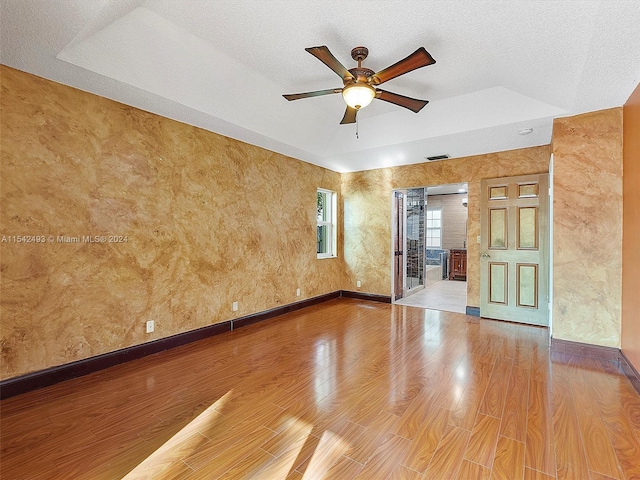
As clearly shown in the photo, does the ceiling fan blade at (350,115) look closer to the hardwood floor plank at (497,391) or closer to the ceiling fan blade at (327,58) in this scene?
the ceiling fan blade at (327,58)

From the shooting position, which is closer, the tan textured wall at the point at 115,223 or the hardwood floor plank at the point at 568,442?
the hardwood floor plank at the point at 568,442

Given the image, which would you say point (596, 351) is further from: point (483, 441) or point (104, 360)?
point (104, 360)

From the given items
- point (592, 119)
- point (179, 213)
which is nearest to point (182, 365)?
point (179, 213)

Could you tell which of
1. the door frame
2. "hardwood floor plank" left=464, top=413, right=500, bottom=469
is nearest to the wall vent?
the door frame

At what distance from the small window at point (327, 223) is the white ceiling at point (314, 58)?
2504mm

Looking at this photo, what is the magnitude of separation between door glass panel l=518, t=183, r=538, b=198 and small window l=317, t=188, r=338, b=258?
3.35 metres

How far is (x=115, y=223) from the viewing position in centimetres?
305

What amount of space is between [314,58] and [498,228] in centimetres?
378

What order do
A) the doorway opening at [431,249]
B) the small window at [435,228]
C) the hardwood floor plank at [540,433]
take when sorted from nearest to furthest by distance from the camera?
the hardwood floor plank at [540,433] < the doorway opening at [431,249] < the small window at [435,228]

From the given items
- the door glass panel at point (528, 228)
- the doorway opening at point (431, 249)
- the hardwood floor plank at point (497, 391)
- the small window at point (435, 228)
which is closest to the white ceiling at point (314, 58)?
the door glass panel at point (528, 228)

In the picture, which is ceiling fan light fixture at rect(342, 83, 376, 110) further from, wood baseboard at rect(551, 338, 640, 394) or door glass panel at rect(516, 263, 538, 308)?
door glass panel at rect(516, 263, 538, 308)

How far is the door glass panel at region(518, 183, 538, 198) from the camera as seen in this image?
4445mm

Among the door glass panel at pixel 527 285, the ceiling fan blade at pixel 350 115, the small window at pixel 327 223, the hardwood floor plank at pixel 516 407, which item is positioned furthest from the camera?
the small window at pixel 327 223

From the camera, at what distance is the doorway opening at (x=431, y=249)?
6.19 m
